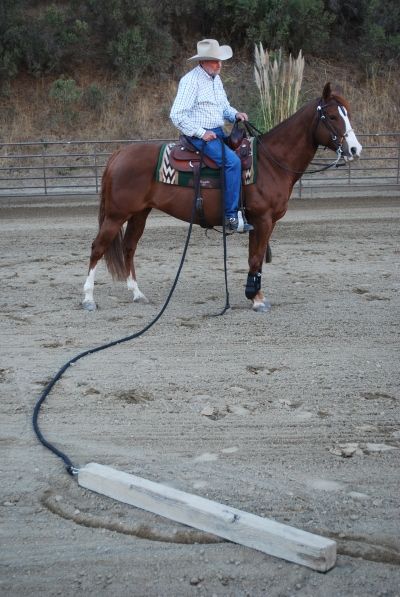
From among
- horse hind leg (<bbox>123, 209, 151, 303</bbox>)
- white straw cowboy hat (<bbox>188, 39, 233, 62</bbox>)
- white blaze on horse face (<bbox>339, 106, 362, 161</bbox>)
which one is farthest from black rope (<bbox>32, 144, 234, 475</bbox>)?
white blaze on horse face (<bbox>339, 106, 362, 161</bbox>)

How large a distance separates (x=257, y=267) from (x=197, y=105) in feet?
5.46

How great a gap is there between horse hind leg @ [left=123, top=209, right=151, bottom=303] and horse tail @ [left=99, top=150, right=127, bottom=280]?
0.26 feet

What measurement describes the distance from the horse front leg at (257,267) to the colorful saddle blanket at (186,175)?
1.62ft

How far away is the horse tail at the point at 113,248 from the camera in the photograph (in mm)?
7766

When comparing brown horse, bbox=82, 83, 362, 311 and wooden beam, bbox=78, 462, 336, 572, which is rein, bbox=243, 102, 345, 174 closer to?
brown horse, bbox=82, 83, 362, 311

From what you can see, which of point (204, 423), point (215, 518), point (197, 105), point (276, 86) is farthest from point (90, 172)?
point (215, 518)

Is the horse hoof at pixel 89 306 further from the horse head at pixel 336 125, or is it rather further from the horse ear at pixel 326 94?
the horse ear at pixel 326 94

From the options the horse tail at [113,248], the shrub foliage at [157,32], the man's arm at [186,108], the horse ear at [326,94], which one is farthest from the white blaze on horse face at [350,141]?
the shrub foliage at [157,32]

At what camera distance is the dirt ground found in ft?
10.9

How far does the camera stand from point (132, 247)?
8086 mm

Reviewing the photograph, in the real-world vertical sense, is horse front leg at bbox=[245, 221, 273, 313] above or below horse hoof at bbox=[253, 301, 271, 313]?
above

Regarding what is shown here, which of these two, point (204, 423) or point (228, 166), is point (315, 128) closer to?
point (228, 166)

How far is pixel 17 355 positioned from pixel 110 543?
3033 mm

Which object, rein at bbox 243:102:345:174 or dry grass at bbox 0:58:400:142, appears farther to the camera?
dry grass at bbox 0:58:400:142
